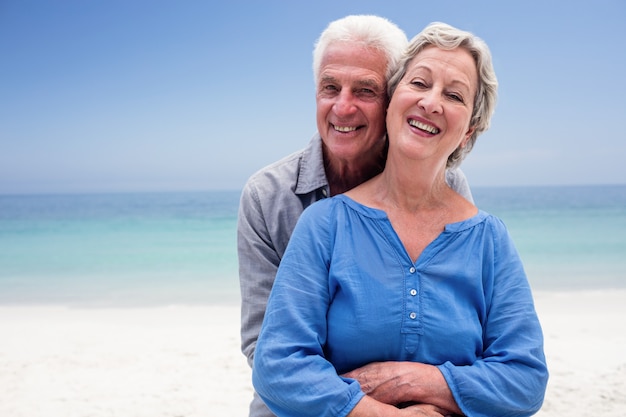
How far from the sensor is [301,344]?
1.68m

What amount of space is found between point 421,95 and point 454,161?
1.50 ft

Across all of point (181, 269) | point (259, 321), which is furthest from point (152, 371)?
point (181, 269)

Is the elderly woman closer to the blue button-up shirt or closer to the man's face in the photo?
the man's face

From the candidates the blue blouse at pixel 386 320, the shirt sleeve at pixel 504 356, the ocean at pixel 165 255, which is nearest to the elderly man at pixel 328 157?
the blue blouse at pixel 386 320

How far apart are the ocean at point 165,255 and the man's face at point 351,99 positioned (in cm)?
753

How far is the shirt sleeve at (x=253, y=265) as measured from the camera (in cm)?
240

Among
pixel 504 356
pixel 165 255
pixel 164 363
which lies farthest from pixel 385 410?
pixel 165 255

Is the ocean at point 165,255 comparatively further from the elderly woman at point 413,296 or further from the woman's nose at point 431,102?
the woman's nose at point 431,102

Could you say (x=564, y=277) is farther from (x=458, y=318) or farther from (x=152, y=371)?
(x=458, y=318)

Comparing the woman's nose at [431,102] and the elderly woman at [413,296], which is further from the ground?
the woman's nose at [431,102]

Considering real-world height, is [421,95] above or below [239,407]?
above

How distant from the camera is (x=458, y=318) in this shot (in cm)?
178

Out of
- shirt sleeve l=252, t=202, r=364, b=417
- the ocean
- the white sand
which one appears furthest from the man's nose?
the ocean

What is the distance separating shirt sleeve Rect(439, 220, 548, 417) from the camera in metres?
1.72
